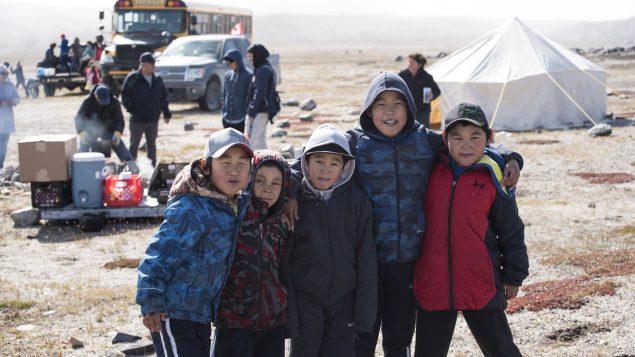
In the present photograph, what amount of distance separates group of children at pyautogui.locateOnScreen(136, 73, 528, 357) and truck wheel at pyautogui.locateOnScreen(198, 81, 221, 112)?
18.3 m

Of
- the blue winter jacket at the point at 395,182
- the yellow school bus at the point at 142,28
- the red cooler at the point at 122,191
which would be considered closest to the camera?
the blue winter jacket at the point at 395,182

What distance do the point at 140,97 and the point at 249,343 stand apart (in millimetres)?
8335

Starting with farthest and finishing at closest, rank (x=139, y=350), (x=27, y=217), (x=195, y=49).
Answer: (x=195, y=49) < (x=27, y=217) < (x=139, y=350)

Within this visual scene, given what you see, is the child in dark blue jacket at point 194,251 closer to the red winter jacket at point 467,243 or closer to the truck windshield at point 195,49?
the red winter jacket at point 467,243

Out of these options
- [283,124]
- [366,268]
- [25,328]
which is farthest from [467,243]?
[283,124]

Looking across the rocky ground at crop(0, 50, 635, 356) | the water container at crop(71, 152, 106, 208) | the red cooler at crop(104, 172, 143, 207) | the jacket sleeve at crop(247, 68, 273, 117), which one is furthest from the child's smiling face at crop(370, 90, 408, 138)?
the jacket sleeve at crop(247, 68, 273, 117)

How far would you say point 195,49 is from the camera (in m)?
22.1

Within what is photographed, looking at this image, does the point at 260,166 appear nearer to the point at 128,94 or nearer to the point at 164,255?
the point at 164,255

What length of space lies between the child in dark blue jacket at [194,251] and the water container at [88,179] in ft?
19.3

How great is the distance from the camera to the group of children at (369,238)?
359 cm

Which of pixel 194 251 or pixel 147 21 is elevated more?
pixel 147 21

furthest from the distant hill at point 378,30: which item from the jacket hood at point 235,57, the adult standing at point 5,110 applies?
the jacket hood at point 235,57

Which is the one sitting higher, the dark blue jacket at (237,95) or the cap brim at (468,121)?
the cap brim at (468,121)

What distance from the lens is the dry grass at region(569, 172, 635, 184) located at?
11594 mm
